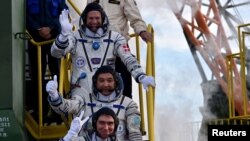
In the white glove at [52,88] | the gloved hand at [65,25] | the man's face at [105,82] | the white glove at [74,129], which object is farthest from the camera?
the gloved hand at [65,25]

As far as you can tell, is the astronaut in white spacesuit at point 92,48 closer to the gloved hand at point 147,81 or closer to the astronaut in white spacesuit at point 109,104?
the gloved hand at point 147,81

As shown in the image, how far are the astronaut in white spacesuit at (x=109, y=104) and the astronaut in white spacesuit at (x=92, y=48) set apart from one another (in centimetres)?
32

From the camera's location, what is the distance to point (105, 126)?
4.66 m

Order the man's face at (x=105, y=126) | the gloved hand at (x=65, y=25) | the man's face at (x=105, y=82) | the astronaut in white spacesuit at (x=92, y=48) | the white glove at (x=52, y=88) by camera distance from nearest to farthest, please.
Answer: the man's face at (x=105, y=126), the white glove at (x=52, y=88), the man's face at (x=105, y=82), the gloved hand at (x=65, y=25), the astronaut in white spacesuit at (x=92, y=48)

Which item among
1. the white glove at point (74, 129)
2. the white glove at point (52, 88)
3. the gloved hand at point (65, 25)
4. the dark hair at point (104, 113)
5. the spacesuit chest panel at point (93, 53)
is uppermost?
the gloved hand at point (65, 25)

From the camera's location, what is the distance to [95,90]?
514 centimetres

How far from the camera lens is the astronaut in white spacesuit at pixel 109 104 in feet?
16.6

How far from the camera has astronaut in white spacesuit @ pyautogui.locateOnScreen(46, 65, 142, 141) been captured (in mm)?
5055

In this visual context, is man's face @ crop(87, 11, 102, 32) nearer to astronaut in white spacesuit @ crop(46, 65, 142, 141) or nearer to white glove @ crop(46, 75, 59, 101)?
astronaut in white spacesuit @ crop(46, 65, 142, 141)

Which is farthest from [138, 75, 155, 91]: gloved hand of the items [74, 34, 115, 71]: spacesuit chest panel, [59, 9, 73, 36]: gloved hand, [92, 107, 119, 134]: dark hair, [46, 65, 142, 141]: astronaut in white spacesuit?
[59, 9, 73, 36]: gloved hand

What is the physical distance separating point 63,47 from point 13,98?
0.61m

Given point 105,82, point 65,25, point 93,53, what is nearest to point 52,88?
point 105,82

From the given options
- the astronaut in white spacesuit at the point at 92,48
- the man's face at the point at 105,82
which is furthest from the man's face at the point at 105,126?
the astronaut in white spacesuit at the point at 92,48

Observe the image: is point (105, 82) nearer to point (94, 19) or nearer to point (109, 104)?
point (109, 104)
